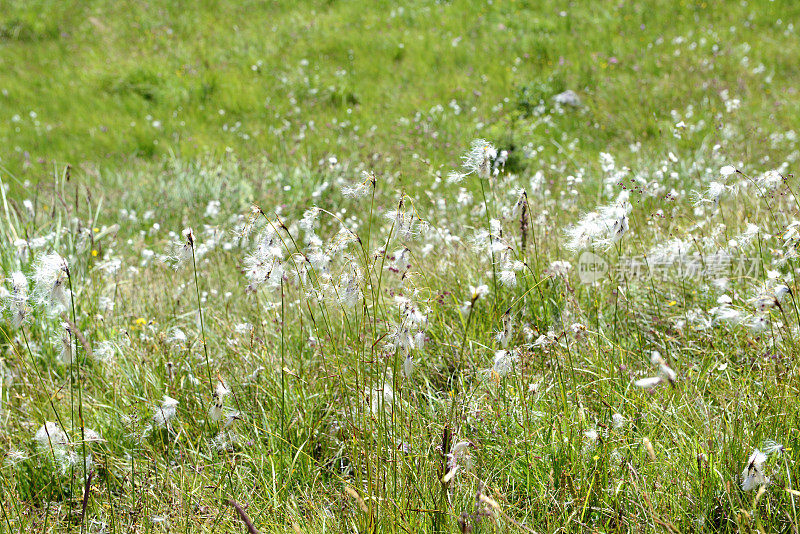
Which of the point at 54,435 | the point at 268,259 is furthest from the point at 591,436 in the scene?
the point at 54,435

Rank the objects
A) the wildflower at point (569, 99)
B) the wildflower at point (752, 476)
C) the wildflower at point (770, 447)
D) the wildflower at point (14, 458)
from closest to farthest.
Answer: the wildflower at point (752, 476) → the wildflower at point (770, 447) → the wildflower at point (14, 458) → the wildflower at point (569, 99)

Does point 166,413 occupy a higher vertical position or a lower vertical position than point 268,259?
lower

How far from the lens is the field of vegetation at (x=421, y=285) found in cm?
196

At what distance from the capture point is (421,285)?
3527 millimetres

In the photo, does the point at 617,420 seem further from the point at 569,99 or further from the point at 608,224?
the point at 569,99

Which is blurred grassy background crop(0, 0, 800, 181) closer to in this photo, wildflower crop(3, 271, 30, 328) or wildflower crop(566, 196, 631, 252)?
wildflower crop(566, 196, 631, 252)

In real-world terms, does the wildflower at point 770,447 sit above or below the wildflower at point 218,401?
below

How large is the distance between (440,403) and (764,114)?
6590 millimetres

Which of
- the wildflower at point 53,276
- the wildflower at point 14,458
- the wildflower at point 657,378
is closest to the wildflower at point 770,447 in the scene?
the wildflower at point 657,378

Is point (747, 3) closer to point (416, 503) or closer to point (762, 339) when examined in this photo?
point (762, 339)

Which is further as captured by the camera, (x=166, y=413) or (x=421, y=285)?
(x=421, y=285)

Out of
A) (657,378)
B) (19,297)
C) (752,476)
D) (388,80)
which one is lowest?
(752,476)

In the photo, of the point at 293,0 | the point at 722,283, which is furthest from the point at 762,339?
the point at 293,0

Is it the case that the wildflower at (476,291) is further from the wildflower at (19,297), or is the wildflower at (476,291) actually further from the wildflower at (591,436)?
the wildflower at (19,297)
